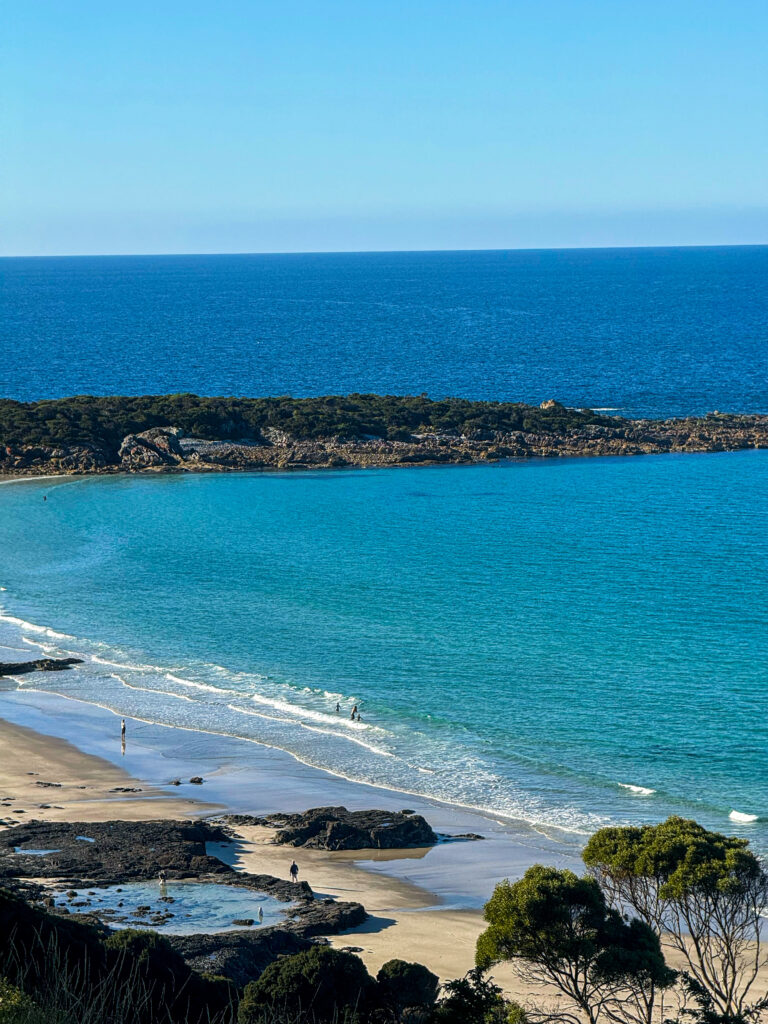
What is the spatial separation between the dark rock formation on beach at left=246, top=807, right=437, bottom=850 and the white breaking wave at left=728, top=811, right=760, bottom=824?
734 centimetres

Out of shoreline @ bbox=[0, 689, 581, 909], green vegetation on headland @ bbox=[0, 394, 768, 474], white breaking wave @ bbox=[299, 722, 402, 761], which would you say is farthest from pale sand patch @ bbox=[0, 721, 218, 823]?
green vegetation on headland @ bbox=[0, 394, 768, 474]

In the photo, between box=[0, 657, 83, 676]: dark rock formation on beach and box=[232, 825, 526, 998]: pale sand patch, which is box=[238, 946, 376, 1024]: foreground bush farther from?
box=[0, 657, 83, 676]: dark rock formation on beach

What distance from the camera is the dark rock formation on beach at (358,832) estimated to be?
28.5 meters

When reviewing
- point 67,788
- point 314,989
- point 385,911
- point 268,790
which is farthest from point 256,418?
point 314,989

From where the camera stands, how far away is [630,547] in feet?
188

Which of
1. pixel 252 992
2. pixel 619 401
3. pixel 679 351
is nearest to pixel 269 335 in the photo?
pixel 679 351

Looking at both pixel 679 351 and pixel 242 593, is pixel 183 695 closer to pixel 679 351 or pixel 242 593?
pixel 242 593

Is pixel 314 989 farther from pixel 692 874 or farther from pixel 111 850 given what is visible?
pixel 111 850

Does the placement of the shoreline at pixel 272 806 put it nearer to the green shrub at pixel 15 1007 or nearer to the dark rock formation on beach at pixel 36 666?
the dark rock formation on beach at pixel 36 666

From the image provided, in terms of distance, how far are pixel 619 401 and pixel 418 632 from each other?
64932mm

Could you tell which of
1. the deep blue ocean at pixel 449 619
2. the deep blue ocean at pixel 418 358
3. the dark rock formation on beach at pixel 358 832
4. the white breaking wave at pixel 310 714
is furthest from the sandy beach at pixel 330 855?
the deep blue ocean at pixel 418 358

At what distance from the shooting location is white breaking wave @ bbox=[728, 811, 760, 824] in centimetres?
2921

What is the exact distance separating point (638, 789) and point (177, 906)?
1279 centimetres

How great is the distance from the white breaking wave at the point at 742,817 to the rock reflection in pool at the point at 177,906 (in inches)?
449
